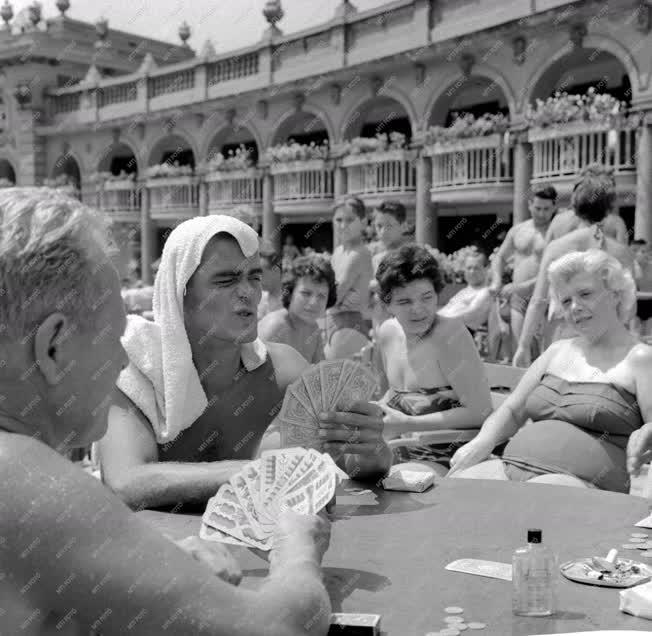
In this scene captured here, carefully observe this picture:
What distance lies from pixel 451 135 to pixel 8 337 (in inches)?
516

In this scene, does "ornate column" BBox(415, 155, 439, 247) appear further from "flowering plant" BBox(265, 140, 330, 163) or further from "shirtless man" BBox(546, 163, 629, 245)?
"shirtless man" BBox(546, 163, 629, 245)

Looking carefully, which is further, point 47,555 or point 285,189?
point 285,189

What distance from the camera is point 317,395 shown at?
209 centimetres

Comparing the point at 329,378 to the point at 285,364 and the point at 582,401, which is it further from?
the point at 582,401

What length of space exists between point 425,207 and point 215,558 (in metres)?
13.7

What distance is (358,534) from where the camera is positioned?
6.26 feet

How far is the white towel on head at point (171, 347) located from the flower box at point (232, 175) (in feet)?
53.6

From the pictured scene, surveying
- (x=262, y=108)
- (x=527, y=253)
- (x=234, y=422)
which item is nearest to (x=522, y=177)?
(x=527, y=253)

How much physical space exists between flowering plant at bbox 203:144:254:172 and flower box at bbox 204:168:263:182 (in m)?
0.07

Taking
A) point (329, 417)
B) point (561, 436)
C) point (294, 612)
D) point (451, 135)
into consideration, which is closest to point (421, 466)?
point (561, 436)

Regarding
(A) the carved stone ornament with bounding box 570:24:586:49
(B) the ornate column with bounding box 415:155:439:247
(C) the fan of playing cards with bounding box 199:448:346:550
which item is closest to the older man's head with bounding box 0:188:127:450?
(C) the fan of playing cards with bounding box 199:448:346:550

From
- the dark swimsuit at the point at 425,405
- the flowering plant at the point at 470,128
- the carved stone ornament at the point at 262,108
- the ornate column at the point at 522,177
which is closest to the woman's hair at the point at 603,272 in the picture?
the dark swimsuit at the point at 425,405

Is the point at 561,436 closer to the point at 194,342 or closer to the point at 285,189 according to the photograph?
the point at 194,342

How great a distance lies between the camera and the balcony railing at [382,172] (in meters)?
14.9
